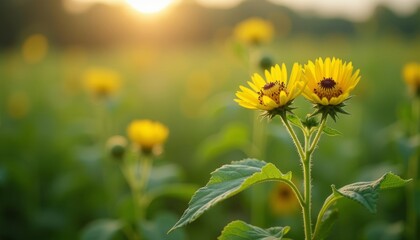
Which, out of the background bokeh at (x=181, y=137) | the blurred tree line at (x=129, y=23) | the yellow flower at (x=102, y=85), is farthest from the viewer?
the blurred tree line at (x=129, y=23)

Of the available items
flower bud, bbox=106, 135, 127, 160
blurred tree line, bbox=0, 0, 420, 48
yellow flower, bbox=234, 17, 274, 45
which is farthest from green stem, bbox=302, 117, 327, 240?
blurred tree line, bbox=0, 0, 420, 48

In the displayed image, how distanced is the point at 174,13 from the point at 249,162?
1895 cm

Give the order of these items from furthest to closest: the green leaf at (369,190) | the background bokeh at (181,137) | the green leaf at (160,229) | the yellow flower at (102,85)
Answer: the yellow flower at (102,85) < the background bokeh at (181,137) < the green leaf at (160,229) < the green leaf at (369,190)

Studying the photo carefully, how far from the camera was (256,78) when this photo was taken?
4.68 feet

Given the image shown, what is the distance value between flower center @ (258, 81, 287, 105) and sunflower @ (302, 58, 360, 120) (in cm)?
7

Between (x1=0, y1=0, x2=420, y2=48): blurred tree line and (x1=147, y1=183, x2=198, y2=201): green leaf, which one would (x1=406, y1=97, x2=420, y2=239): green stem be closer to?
(x1=147, y1=183, x2=198, y2=201): green leaf

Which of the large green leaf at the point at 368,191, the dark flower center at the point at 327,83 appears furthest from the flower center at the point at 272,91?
the large green leaf at the point at 368,191

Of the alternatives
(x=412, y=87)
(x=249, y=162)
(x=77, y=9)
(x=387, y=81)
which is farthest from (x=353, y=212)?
(x=77, y=9)

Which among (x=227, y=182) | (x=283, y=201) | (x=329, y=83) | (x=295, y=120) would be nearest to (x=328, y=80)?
(x=329, y=83)

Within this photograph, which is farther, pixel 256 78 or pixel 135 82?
pixel 135 82

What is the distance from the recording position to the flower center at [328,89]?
1.33m

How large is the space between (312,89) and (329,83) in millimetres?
49

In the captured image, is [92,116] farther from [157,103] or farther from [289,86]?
[289,86]

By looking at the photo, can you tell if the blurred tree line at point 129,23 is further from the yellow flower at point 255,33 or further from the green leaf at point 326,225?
the green leaf at point 326,225
